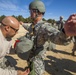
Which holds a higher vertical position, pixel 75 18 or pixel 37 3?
pixel 37 3

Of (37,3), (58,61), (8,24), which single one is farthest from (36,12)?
(58,61)

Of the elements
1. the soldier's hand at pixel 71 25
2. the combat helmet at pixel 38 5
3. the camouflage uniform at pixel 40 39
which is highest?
the combat helmet at pixel 38 5

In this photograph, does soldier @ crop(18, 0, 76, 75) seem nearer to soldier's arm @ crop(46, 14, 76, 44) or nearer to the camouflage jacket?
the camouflage jacket

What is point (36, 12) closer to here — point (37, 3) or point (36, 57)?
point (37, 3)

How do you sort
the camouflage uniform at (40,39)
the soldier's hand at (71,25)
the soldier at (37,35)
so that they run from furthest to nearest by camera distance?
the soldier at (37,35)
the camouflage uniform at (40,39)
the soldier's hand at (71,25)

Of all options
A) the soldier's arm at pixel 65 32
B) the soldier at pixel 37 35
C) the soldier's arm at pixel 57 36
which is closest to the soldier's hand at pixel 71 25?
the soldier's arm at pixel 65 32

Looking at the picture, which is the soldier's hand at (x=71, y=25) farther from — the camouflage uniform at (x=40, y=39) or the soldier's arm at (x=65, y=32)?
the camouflage uniform at (x=40, y=39)

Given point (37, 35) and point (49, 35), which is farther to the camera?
point (37, 35)

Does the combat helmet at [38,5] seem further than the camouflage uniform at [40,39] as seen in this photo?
Answer: Yes

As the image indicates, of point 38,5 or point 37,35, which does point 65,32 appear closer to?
point 37,35

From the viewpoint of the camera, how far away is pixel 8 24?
2.91m

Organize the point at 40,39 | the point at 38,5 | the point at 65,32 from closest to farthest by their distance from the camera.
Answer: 1. the point at 65,32
2. the point at 40,39
3. the point at 38,5

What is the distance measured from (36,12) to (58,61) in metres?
4.24

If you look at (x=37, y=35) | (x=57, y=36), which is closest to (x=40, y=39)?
(x=37, y=35)
